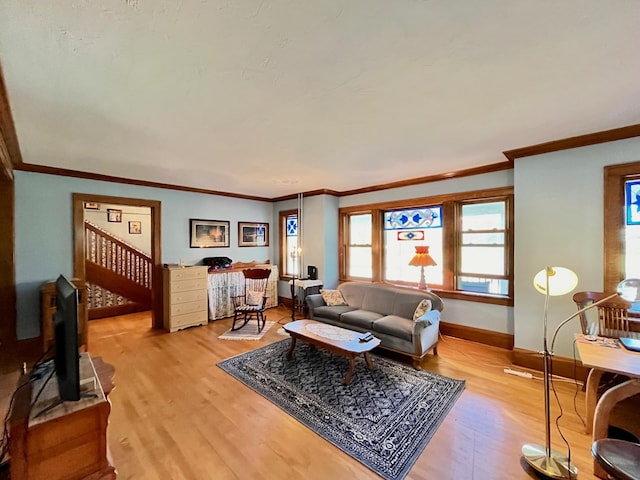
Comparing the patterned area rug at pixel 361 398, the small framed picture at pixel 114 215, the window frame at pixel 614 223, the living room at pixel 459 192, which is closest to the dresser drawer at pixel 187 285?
the living room at pixel 459 192

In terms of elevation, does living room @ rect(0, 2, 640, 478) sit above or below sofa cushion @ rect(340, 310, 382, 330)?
above

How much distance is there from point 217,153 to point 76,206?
2570mm

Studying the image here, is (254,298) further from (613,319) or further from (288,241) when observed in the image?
(613,319)

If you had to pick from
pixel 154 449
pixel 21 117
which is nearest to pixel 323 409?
pixel 154 449

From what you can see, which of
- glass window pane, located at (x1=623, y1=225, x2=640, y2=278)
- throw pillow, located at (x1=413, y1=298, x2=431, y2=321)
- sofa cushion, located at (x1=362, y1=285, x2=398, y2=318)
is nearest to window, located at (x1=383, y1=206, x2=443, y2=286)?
sofa cushion, located at (x1=362, y1=285, x2=398, y2=318)

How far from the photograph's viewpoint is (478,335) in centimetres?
381

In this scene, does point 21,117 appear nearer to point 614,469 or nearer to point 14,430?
point 14,430

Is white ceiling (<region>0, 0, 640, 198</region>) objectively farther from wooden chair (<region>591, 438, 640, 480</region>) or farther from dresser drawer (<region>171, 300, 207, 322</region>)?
dresser drawer (<region>171, 300, 207, 322</region>)

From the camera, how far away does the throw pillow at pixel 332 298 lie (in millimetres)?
4340

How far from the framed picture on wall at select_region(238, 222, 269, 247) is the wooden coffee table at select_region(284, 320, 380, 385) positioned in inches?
114

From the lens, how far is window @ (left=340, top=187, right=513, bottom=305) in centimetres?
376

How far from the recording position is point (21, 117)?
2186 millimetres

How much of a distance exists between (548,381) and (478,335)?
7.35 ft

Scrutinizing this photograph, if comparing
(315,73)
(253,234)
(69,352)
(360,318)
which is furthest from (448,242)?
(69,352)
